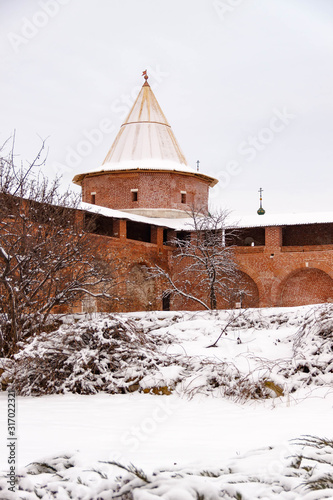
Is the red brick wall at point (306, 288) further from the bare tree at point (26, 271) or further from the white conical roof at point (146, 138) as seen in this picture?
the bare tree at point (26, 271)

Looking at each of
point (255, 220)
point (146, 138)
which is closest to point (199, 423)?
point (255, 220)

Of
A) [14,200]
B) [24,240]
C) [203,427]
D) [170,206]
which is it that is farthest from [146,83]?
[203,427]

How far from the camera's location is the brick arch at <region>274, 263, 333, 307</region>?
23141mm

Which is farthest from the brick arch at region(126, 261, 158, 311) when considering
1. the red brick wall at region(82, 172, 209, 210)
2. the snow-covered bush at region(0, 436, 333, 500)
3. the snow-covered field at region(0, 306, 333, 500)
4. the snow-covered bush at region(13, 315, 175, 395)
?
the snow-covered bush at region(0, 436, 333, 500)

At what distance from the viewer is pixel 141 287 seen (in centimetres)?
2209

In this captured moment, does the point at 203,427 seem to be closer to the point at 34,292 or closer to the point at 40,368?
the point at 40,368

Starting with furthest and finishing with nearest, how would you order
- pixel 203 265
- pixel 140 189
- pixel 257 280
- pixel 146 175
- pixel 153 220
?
pixel 146 175
pixel 140 189
pixel 153 220
pixel 257 280
pixel 203 265

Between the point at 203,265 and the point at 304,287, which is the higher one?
the point at 203,265

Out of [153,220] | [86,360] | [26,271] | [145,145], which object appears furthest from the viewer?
[145,145]

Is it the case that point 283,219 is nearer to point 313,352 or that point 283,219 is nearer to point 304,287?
point 304,287

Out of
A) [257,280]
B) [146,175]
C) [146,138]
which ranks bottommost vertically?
[257,280]

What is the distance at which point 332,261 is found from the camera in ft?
73.5

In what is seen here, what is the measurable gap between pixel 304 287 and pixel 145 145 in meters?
9.07

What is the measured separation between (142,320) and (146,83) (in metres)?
22.6
